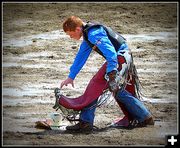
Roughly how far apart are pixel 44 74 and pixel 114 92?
3085mm

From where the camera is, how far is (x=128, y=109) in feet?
28.9

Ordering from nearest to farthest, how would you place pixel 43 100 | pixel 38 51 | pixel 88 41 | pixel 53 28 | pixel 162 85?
pixel 88 41
pixel 43 100
pixel 162 85
pixel 38 51
pixel 53 28

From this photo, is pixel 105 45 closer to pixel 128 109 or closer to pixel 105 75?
pixel 105 75

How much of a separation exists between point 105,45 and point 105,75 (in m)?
0.41

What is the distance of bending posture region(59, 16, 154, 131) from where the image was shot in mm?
8359

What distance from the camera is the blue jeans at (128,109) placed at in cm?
859

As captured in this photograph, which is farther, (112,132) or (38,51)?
(38,51)

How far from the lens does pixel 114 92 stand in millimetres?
8570

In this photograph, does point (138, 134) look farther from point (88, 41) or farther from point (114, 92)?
point (88, 41)

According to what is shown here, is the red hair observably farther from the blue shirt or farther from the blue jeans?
the blue jeans

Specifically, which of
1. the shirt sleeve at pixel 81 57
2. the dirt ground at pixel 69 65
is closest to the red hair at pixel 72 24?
the shirt sleeve at pixel 81 57

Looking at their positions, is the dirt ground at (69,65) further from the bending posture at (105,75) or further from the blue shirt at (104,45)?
the blue shirt at (104,45)

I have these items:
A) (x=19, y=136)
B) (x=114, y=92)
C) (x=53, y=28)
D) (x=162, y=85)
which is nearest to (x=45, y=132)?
(x=19, y=136)

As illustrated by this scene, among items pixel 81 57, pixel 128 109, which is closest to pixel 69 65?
pixel 81 57
